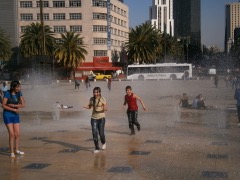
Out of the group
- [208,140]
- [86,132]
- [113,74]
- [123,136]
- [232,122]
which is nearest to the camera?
[208,140]

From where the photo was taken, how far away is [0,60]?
74.2 m

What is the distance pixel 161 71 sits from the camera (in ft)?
221

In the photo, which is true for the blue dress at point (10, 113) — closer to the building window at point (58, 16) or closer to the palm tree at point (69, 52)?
the palm tree at point (69, 52)

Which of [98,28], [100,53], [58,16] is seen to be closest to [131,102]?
[100,53]

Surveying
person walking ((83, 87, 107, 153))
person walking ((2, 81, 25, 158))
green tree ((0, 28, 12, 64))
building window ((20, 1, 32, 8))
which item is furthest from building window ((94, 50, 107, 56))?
person walking ((2, 81, 25, 158))

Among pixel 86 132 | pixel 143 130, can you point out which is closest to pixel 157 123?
pixel 143 130

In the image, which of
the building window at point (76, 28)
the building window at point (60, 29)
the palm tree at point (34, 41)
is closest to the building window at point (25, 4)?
the building window at point (60, 29)

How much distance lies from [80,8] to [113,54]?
11.5 m

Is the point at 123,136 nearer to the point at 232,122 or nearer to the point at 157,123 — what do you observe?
the point at 157,123

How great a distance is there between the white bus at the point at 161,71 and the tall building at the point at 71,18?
14.7m

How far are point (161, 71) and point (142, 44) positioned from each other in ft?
42.6

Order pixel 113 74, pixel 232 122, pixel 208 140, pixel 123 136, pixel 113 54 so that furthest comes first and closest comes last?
1. pixel 113 54
2. pixel 113 74
3. pixel 232 122
4. pixel 123 136
5. pixel 208 140

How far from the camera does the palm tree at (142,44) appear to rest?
258ft

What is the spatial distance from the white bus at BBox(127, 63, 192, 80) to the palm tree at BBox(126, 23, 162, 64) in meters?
10.8
